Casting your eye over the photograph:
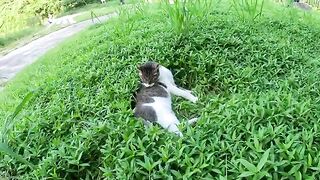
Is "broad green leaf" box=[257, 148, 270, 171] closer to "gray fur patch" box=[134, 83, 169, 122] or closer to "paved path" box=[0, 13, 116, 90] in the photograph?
"gray fur patch" box=[134, 83, 169, 122]

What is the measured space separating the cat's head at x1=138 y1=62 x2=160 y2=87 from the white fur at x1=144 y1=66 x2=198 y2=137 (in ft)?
0.33

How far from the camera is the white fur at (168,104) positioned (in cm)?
245

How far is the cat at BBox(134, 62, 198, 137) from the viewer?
2.50 metres

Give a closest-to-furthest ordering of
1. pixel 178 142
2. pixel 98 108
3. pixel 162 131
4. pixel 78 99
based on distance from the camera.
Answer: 1. pixel 178 142
2. pixel 162 131
3. pixel 98 108
4. pixel 78 99

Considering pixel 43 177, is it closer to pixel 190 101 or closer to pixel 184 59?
pixel 190 101

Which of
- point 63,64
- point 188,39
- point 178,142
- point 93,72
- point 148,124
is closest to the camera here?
point 178,142

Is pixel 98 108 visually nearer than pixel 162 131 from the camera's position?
No

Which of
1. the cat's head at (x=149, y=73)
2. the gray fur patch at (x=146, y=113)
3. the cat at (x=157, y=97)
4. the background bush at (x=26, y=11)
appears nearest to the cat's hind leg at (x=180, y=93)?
the cat at (x=157, y=97)

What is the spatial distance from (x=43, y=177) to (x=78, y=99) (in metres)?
0.84

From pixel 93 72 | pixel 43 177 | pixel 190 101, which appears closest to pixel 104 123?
pixel 43 177

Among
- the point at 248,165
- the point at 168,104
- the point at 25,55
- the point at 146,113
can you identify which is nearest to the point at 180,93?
the point at 168,104

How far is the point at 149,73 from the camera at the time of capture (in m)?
2.85

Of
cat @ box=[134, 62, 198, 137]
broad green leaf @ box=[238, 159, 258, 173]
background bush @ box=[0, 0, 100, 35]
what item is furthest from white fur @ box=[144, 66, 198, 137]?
background bush @ box=[0, 0, 100, 35]

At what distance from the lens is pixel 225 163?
1.93 metres
